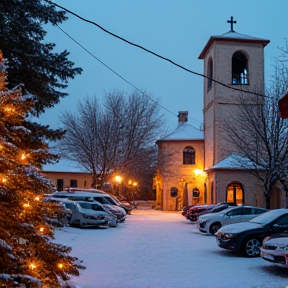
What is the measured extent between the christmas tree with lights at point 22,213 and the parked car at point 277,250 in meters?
5.38

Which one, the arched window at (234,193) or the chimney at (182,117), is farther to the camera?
the chimney at (182,117)

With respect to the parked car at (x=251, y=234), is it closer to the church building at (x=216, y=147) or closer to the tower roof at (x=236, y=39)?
the church building at (x=216, y=147)

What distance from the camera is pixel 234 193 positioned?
122ft

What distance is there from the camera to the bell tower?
1537 inches

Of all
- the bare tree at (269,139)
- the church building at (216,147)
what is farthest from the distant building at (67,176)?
the bare tree at (269,139)

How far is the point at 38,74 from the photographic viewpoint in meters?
11.7

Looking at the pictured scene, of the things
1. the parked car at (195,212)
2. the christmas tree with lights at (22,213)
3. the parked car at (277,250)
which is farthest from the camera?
the parked car at (195,212)

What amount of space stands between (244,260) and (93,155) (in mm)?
25593

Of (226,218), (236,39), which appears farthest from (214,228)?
(236,39)

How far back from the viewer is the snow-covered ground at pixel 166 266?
32.3 ft

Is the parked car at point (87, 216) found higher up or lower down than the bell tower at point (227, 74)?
lower down

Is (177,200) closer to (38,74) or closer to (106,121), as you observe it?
(106,121)

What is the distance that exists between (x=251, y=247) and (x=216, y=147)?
2556 cm

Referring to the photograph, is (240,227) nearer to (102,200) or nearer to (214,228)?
(214,228)
